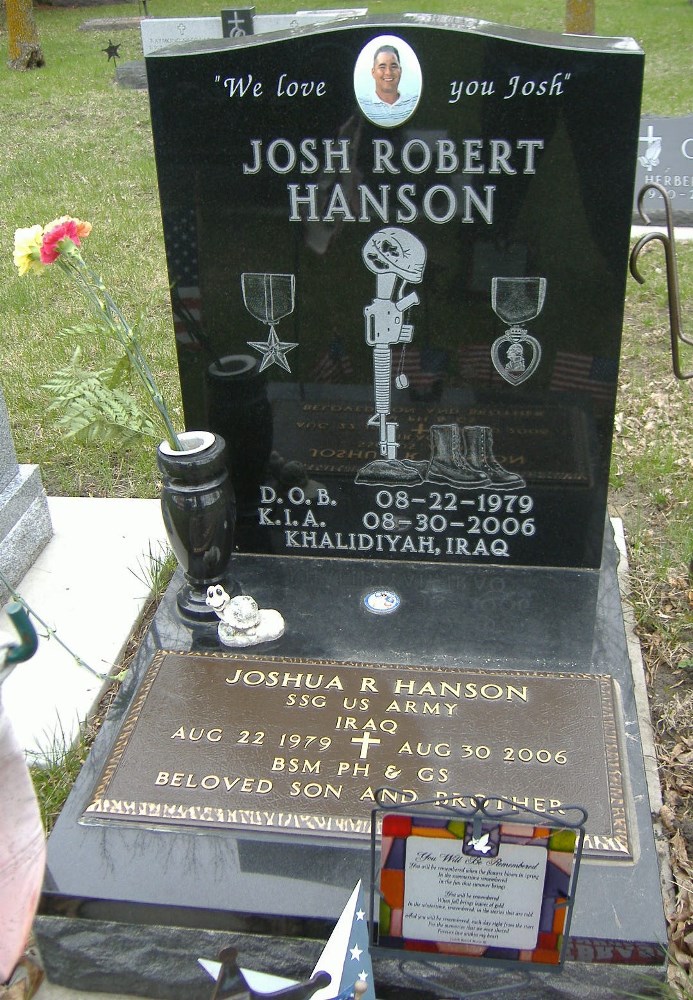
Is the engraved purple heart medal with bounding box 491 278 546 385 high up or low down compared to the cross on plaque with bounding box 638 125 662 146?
down

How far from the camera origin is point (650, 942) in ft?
6.51

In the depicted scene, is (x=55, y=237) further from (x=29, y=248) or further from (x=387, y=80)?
(x=387, y=80)

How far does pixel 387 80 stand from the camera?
2.60m

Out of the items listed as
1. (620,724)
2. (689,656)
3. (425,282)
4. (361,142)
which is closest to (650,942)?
(620,724)

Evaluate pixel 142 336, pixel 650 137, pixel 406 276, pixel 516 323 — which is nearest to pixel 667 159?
pixel 650 137

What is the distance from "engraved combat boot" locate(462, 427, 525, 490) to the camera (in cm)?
310

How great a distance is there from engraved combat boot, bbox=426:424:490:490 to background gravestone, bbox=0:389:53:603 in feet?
5.07

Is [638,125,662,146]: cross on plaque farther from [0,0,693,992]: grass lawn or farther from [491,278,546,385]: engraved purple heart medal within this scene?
[491,278,546,385]: engraved purple heart medal

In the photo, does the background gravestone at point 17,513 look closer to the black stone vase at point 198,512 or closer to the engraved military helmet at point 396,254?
the black stone vase at point 198,512

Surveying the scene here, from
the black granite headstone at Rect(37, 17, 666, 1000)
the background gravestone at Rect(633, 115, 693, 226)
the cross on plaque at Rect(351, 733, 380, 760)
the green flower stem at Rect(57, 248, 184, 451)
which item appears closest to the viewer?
the black granite headstone at Rect(37, 17, 666, 1000)

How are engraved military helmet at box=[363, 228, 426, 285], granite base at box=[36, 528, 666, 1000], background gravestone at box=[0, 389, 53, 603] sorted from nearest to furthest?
granite base at box=[36, 528, 666, 1000] → engraved military helmet at box=[363, 228, 426, 285] → background gravestone at box=[0, 389, 53, 603]

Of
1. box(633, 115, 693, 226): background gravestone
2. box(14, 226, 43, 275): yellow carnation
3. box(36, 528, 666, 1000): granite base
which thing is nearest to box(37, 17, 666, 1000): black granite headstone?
box(36, 528, 666, 1000): granite base

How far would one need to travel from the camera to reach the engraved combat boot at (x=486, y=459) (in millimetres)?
3098

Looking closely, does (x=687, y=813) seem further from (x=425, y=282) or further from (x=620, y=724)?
(x=425, y=282)
